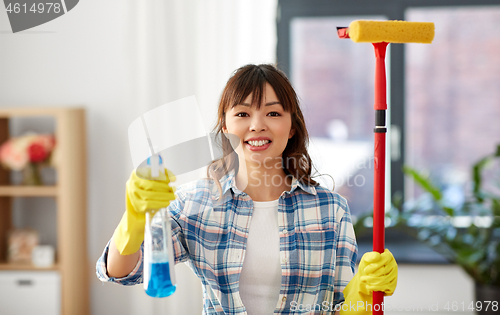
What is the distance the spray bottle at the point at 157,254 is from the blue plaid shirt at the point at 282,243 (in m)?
0.20

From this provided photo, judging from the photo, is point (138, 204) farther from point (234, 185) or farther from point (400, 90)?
point (400, 90)

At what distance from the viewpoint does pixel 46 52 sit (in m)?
2.37

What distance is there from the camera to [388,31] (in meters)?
1.02

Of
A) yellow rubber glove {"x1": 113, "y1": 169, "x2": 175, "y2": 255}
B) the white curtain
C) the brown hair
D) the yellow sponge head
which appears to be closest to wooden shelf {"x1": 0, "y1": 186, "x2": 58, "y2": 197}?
the white curtain

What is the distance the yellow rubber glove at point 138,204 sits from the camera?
918 millimetres

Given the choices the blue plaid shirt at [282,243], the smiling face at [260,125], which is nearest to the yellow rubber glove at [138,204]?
the blue plaid shirt at [282,243]

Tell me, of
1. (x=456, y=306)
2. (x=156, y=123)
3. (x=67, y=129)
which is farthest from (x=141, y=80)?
(x=456, y=306)

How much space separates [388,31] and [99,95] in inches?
68.9

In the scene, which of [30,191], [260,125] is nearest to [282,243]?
[260,125]

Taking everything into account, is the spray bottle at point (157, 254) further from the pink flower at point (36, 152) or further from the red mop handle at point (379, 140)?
the pink flower at point (36, 152)

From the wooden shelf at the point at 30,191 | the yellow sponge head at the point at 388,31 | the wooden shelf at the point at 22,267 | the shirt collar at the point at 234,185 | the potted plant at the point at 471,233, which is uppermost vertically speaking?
the yellow sponge head at the point at 388,31

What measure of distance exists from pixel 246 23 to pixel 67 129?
103cm

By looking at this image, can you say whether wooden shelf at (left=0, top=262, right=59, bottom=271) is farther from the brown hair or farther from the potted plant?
the potted plant

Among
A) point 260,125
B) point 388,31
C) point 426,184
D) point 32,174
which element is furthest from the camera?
point 32,174
